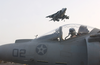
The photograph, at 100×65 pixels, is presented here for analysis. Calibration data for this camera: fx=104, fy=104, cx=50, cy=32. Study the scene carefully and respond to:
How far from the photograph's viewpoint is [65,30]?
513cm

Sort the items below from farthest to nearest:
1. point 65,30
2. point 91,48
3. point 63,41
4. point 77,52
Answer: point 65,30, point 63,41, point 77,52, point 91,48

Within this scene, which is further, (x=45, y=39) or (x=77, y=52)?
(x=45, y=39)

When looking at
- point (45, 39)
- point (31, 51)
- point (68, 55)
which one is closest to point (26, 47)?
point (31, 51)

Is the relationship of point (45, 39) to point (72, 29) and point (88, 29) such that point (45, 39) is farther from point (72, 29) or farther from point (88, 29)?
point (88, 29)

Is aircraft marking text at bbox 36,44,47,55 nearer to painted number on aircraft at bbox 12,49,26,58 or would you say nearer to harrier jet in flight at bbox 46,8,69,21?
painted number on aircraft at bbox 12,49,26,58

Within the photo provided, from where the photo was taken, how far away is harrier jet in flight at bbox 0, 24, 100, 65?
4.12m

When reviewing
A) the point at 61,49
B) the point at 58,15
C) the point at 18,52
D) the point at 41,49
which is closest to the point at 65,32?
the point at 61,49

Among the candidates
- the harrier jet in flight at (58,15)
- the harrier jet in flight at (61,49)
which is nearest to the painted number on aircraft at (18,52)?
the harrier jet in flight at (61,49)

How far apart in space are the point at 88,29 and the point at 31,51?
2972 mm

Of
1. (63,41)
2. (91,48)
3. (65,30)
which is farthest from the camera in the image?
(65,30)

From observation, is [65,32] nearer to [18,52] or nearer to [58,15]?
[18,52]

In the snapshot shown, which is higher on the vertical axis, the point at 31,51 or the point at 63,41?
the point at 63,41

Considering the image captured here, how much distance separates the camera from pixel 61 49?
4.54 metres

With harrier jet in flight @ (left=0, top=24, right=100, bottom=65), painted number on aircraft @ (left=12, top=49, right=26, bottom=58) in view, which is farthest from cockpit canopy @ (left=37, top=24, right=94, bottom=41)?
painted number on aircraft @ (left=12, top=49, right=26, bottom=58)
